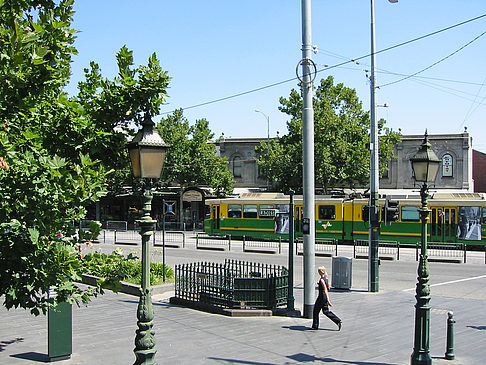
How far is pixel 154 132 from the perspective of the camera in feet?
21.9

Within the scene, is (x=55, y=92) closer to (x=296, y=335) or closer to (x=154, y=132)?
(x=154, y=132)

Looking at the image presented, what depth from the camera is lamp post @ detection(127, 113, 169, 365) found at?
636cm

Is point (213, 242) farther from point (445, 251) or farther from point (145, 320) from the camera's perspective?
point (145, 320)

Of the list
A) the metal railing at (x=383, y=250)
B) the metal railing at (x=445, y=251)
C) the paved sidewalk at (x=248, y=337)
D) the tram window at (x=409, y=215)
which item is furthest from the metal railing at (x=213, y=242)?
the paved sidewalk at (x=248, y=337)

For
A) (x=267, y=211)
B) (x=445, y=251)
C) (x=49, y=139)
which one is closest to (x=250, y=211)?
(x=267, y=211)

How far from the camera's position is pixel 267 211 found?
3634 centimetres

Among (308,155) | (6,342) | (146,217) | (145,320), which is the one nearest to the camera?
(145,320)

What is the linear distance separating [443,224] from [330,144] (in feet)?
47.6

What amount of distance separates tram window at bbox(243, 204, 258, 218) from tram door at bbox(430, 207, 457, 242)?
39.4 ft

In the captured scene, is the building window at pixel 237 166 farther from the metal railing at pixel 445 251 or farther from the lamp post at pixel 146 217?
the lamp post at pixel 146 217

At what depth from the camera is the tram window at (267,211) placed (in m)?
36.2

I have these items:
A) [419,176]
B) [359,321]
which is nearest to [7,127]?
[419,176]

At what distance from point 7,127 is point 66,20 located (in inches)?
64.7

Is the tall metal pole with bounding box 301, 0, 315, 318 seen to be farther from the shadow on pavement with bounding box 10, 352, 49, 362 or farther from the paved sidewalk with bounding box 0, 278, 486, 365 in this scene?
the shadow on pavement with bounding box 10, 352, 49, 362
